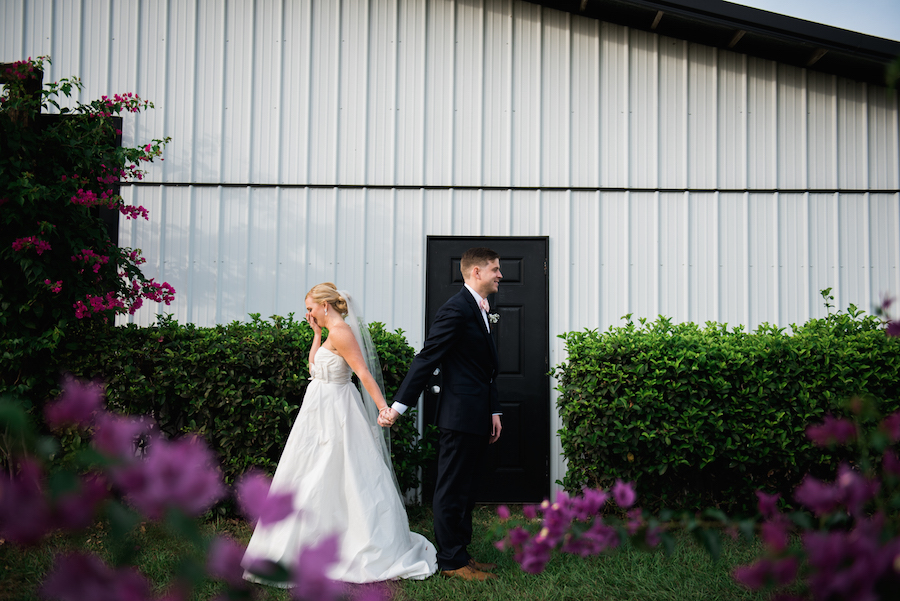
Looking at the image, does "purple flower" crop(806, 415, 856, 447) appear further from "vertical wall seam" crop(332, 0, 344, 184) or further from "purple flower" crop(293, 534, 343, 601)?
"vertical wall seam" crop(332, 0, 344, 184)

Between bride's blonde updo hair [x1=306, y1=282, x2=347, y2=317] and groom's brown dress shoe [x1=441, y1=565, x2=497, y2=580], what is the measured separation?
6.59ft

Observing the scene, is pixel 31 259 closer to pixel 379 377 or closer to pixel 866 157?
pixel 379 377

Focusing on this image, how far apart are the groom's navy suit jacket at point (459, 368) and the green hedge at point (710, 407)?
1313 millimetres

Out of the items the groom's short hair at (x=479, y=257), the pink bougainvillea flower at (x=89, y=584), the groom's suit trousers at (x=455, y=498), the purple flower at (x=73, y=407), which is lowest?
→ the groom's suit trousers at (x=455, y=498)

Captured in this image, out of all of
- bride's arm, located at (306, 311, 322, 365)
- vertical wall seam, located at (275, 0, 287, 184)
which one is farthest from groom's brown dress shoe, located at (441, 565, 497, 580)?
vertical wall seam, located at (275, 0, 287, 184)

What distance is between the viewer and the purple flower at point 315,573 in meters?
0.68

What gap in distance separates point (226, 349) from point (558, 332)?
131 inches

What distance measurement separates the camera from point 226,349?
4.96 metres

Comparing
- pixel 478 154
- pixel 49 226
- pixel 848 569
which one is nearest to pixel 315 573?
pixel 848 569

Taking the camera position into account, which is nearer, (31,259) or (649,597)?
(649,597)

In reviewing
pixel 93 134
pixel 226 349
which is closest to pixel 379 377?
pixel 226 349

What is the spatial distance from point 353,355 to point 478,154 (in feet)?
10.2

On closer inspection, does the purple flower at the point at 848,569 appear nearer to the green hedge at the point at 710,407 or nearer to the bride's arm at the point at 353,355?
the bride's arm at the point at 353,355

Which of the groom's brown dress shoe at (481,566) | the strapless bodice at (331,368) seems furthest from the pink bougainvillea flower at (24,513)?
the groom's brown dress shoe at (481,566)
